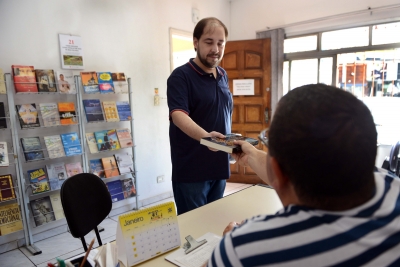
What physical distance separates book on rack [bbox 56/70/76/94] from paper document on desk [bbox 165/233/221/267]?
2356 millimetres

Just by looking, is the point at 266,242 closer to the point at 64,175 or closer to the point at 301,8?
the point at 64,175

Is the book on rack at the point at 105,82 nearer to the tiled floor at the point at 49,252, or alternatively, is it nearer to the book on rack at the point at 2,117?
the book on rack at the point at 2,117

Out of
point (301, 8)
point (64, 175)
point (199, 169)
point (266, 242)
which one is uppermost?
point (301, 8)

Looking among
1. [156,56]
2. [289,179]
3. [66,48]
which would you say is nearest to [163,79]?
[156,56]

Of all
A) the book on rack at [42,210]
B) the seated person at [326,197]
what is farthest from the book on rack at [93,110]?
the seated person at [326,197]

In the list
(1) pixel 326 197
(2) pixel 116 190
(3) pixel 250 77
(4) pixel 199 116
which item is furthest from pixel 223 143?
(3) pixel 250 77

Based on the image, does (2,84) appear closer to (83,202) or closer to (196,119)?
(83,202)

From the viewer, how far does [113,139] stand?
3291 millimetres

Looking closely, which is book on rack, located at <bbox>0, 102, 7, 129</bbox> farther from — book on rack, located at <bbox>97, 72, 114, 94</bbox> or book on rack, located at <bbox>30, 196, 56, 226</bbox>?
book on rack, located at <bbox>97, 72, 114, 94</bbox>

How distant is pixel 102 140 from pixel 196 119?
184 centimetres

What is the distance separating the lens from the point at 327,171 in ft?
1.59

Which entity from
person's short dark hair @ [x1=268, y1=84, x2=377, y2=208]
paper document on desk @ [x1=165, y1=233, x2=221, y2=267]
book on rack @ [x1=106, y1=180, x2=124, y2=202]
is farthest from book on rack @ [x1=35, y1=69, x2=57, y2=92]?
person's short dark hair @ [x1=268, y1=84, x2=377, y2=208]

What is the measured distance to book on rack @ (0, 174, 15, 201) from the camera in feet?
8.26

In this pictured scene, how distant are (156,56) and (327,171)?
3560 millimetres
